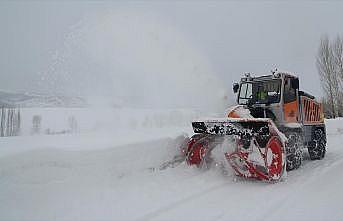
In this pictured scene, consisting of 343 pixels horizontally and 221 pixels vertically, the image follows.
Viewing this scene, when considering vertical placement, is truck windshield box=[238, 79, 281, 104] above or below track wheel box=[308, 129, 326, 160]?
above

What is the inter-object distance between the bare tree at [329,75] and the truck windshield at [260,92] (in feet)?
82.3

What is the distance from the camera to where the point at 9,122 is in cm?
1237

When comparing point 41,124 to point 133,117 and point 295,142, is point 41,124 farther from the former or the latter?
point 295,142

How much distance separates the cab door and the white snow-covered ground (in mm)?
1395

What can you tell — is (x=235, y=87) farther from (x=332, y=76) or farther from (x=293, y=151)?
(x=332, y=76)

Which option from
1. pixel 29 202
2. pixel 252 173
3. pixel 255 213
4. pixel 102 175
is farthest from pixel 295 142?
pixel 29 202

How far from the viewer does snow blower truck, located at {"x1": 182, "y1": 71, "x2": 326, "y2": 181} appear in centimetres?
596

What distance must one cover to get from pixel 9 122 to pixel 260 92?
9.62m

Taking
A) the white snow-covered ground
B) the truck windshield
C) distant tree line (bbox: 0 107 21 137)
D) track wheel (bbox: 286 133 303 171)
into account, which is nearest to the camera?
the white snow-covered ground

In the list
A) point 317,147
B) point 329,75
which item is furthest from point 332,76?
Answer: point 317,147

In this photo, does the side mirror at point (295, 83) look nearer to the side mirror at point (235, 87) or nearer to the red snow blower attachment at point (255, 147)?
the side mirror at point (235, 87)

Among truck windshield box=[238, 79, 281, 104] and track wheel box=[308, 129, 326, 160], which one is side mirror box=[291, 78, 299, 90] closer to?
truck windshield box=[238, 79, 281, 104]

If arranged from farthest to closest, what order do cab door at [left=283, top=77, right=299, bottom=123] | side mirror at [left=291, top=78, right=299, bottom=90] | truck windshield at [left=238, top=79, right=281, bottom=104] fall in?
side mirror at [left=291, top=78, right=299, bottom=90], truck windshield at [left=238, top=79, right=281, bottom=104], cab door at [left=283, top=77, right=299, bottom=123]

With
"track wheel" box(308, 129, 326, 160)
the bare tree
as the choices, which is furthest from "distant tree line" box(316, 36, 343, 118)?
"track wheel" box(308, 129, 326, 160)
